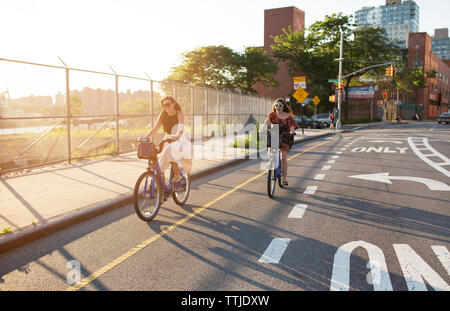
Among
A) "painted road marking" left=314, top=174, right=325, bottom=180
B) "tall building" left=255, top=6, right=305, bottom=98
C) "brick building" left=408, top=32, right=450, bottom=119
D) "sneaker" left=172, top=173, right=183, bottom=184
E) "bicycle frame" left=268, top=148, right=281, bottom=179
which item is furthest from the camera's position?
"brick building" left=408, top=32, right=450, bottom=119

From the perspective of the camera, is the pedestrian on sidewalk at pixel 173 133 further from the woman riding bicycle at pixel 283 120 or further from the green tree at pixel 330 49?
the green tree at pixel 330 49

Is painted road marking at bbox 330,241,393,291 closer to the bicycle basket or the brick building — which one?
the bicycle basket

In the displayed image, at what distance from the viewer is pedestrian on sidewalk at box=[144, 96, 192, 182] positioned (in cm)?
677

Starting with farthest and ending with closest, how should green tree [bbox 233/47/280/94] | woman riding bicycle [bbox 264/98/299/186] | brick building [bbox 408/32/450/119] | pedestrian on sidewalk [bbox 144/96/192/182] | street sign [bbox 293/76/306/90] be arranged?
brick building [bbox 408/32/450/119] < green tree [bbox 233/47/280/94] < street sign [bbox 293/76/306/90] < woman riding bicycle [bbox 264/98/299/186] < pedestrian on sidewalk [bbox 144/96/192/182]

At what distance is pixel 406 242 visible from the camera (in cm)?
511

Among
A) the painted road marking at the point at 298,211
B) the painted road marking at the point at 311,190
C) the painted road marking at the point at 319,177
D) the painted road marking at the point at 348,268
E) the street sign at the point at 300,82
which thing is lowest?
the painted road marking at the point at 319,177

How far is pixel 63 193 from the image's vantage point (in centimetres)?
780

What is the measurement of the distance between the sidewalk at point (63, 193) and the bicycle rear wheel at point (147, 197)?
952mm

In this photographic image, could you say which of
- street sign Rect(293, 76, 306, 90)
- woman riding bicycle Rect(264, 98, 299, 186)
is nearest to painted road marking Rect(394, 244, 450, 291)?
woman riding bicycle Rect(264, 98, 299, 186)

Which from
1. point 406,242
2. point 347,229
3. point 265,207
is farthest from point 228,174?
point 406,242

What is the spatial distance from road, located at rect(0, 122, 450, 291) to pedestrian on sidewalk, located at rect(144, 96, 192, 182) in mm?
813

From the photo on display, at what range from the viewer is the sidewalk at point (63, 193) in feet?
19.5

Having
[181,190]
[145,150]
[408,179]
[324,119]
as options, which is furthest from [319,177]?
[324,119]

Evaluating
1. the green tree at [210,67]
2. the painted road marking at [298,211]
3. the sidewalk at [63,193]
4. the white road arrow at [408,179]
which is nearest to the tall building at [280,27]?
the green tree at [210,67]
